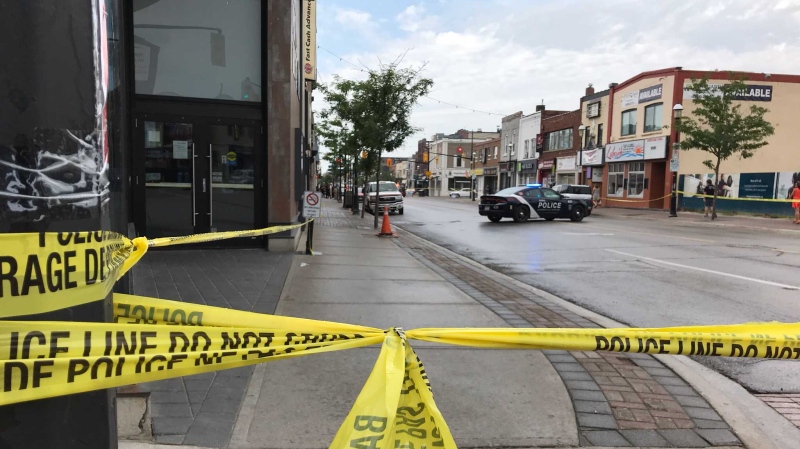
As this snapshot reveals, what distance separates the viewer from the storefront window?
9797 millimetres

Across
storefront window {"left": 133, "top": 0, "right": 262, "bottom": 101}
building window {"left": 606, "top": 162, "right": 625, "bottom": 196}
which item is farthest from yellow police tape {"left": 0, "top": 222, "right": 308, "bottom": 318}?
building window {"left": 606, "top": 162, "right": 625, "bottom": 196}

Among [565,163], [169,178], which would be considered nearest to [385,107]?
[169,178]

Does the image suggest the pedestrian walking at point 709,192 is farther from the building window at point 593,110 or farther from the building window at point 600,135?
the building window at point 593,110

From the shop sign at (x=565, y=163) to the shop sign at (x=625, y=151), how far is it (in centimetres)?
591

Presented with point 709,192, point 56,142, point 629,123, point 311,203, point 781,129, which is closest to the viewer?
point 56,142

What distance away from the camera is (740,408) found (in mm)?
3910

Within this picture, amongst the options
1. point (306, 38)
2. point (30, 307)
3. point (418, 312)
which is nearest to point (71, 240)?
point (30, 307)

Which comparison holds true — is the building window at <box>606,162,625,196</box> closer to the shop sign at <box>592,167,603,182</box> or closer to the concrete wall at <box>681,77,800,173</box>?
the shop sign at <box>592,167,603,182</box>

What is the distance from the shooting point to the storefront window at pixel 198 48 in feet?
32.1

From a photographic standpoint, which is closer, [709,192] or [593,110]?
[709,192]

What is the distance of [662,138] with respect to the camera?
33.7 m

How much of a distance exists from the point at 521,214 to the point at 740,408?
60.2 ft

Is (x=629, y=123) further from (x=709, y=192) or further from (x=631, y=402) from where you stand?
(x=631, y=402)

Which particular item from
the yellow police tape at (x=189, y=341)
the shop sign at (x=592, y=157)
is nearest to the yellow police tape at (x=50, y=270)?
the yellow police tape at (x=189, y=341)
